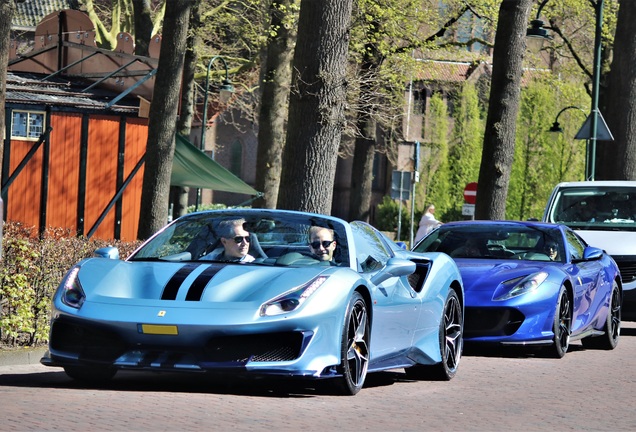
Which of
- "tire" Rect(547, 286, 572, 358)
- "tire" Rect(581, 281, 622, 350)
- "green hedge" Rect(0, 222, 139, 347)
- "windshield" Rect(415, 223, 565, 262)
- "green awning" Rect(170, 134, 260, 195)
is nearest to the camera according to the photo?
"green hedge" Rect(0, 222, 139, 347)

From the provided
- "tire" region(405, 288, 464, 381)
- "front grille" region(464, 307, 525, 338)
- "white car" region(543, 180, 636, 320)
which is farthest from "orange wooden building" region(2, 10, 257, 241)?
"tire" region(405, 288, 464, 381)

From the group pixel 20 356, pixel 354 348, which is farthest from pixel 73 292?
pixel 20 356

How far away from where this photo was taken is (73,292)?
30.2 ft

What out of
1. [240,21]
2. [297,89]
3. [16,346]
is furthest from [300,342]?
[240,21]

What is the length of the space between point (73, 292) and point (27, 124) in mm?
15290

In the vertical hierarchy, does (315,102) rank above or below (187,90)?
below

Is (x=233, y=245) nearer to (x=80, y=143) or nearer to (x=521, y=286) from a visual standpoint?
(x=521, y=286)

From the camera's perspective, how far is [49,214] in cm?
2453

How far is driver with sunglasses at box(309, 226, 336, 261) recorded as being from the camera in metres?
9.97

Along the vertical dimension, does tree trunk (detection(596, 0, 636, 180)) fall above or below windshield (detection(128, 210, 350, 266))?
above

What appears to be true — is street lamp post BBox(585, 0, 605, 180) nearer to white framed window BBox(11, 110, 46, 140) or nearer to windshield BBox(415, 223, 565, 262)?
white framed window BBox(11, 110, 46, 140)

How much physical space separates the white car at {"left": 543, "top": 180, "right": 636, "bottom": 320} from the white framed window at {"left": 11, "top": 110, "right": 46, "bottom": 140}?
971 centimetres

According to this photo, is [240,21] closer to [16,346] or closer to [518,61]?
[518,61]

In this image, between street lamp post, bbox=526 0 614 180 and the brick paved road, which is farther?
street lamp post, bbox=526 0 614 180
